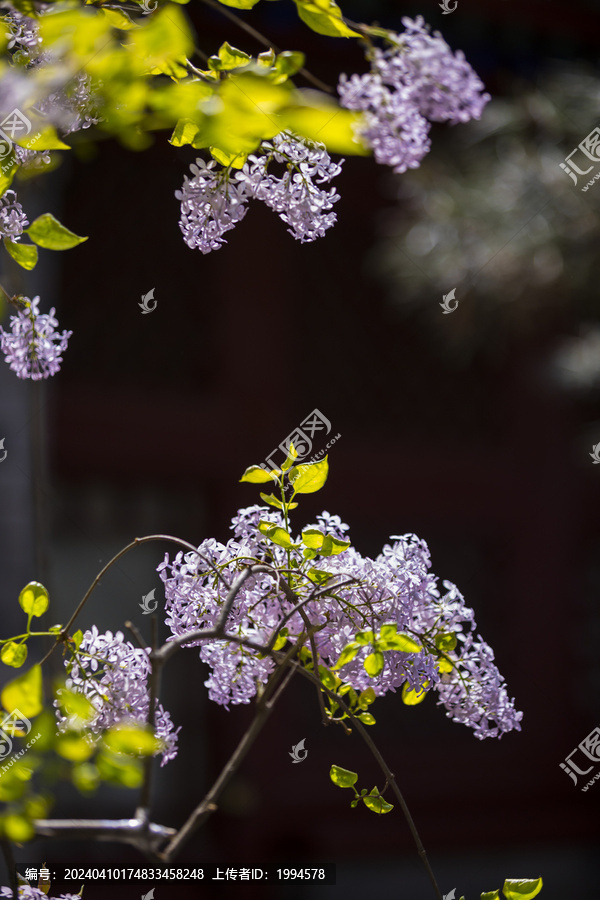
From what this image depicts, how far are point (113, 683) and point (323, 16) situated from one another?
51 centimetres

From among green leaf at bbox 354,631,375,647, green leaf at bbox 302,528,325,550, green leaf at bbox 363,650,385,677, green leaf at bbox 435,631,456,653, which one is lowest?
green leaf at bbox 435,631,456,653

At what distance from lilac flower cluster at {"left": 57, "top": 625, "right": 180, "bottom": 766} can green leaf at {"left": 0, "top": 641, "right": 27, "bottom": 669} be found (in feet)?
0.13

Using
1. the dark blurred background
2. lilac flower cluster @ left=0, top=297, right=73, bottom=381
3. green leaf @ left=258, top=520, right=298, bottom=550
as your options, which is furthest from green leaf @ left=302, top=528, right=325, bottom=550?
the dark blurred background

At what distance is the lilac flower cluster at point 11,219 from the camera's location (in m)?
0.63

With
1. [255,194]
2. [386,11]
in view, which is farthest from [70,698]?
[386,11]

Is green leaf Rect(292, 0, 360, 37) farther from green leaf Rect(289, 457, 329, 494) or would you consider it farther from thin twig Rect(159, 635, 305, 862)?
thin twig Rect(159, 635, 305, 862)

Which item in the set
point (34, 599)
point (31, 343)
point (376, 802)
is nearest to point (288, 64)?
point (31, 343)

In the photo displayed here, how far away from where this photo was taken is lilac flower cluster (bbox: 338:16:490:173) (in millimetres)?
707

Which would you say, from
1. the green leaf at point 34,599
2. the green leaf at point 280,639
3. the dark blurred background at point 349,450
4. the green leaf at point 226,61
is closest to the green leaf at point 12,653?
the green leaf at point 34,599

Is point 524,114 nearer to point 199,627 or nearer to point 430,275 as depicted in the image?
point 430,275

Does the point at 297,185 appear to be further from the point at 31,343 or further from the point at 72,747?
the point at 72,747

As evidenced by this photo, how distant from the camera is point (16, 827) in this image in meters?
0.35

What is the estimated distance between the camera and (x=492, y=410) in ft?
12.0

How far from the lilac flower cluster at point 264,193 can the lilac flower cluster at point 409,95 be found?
0.29ft
